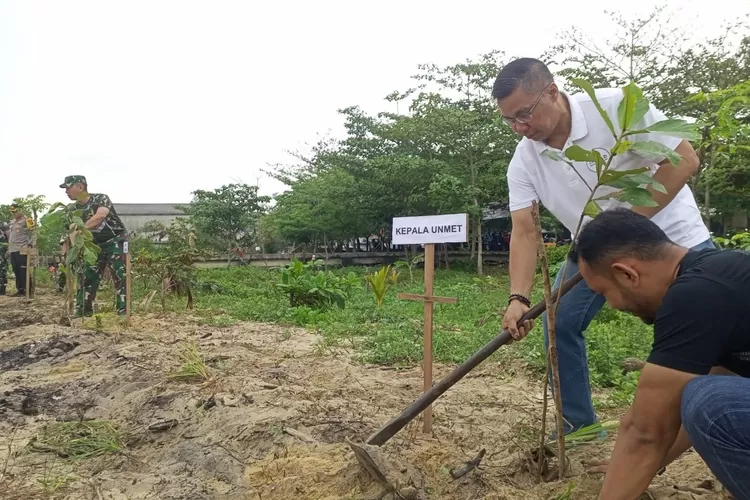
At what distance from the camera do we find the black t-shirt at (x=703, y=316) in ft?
4.70

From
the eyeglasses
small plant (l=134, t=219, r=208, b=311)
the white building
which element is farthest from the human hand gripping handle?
the white building

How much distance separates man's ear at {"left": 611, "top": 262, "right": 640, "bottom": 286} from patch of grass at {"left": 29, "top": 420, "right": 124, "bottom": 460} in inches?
100

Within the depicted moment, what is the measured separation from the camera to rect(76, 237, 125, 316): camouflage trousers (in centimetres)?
696

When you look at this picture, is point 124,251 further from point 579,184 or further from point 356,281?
point 579,184

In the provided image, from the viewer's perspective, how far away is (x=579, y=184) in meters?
2.47

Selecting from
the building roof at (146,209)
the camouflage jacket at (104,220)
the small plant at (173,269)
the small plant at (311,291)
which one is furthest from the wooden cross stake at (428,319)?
the building roof at (146,209)

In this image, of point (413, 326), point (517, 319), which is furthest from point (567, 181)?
point (413, 326)

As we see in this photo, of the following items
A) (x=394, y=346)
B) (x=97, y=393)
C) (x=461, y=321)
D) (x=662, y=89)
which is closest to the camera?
(x=97, y=393)

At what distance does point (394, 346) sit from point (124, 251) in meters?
3.78

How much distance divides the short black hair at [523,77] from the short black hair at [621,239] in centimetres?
81

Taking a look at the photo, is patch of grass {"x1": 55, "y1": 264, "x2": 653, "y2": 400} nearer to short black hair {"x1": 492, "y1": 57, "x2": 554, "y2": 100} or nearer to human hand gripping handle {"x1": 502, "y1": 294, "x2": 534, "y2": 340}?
human hand gripping handle {"x1": 502, "y1": 294, "x2": 534, "y2": 340}

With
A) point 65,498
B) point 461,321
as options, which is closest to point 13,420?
point 65,498

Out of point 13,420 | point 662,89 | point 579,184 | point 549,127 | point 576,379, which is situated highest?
point 662,89

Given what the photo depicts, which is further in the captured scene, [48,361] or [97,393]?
[48,361]
